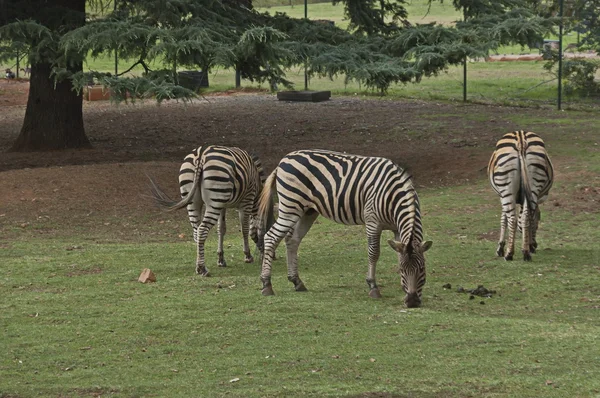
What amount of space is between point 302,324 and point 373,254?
1.52 meters

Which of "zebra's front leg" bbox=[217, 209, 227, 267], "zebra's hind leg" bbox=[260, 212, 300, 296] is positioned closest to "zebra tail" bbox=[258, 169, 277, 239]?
"zebra's hind leg" bbox=[260, 212, 300, 296]

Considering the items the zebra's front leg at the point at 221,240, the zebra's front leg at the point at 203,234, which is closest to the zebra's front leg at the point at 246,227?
the zebra's front leg at the point at 221,240

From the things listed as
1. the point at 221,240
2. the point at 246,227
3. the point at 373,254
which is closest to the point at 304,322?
the point at 373,254

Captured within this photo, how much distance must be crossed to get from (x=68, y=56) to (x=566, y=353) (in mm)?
12018

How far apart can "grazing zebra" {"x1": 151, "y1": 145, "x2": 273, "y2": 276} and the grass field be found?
558 mm

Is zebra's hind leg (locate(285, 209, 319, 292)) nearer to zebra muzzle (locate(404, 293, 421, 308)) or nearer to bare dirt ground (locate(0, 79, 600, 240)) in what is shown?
zebra muzzle (locate(404, 293, 421, 308))

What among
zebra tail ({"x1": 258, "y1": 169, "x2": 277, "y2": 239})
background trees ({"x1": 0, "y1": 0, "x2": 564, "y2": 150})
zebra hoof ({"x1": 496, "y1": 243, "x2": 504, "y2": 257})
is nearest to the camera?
zebra tail ({"x1": 258, "y1": 169, "x2": 277, "y2": 239})

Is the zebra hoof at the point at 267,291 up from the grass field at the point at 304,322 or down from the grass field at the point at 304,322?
up

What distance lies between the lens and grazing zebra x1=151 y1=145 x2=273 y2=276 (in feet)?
42.0

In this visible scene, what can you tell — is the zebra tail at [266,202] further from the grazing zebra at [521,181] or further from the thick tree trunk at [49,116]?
the thick tree trunk at [49,116]

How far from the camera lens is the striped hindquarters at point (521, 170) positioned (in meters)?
13.5

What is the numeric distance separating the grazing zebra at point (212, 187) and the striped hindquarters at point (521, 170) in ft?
10.9

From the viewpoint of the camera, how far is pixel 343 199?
37.0 ft

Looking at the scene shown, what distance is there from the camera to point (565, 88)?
98.6ft
